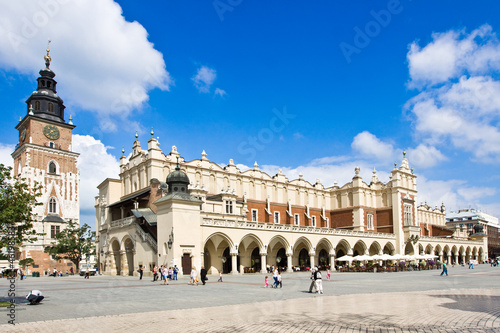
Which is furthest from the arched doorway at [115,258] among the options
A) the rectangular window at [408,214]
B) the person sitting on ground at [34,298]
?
Result: the rectangular window at [408,214]

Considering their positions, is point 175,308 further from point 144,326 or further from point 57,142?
point 57,142

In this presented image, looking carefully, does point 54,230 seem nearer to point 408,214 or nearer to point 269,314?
point 408,214

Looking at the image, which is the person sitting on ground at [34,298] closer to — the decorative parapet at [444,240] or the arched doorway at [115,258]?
the arched doorway at [115,258]

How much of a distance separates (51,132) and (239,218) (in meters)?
36.4

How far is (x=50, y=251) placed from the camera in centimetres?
5744

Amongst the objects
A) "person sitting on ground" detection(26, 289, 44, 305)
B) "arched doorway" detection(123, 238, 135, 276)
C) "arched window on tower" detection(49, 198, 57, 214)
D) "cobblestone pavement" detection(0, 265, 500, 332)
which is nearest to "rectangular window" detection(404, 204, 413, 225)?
"arched doorway" detection(123, 238, 135, 276)

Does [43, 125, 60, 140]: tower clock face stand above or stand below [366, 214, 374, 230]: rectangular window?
above

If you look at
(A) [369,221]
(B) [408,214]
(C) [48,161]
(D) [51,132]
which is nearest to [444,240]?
(B) [408,214]

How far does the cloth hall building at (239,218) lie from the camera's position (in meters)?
39.0

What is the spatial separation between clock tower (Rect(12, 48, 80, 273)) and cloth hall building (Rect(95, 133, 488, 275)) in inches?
436

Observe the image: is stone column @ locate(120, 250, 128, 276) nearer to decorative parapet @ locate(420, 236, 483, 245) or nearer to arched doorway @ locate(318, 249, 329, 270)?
arched doorway @ locate(318, 249, 329, 270)

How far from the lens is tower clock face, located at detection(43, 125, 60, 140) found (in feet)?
224

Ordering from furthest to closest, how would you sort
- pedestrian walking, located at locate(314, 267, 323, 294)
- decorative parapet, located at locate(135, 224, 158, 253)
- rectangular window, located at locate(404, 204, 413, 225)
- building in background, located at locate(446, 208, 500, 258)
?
building in background, located at locate(446, 208, 500, 258)
rectangular window, located at locate(404, 204, 413, 225)
decorative parapet, located at locate(135, 224, 158, 253)
pedestrian walking, located at locate(314, 267, 323, 294)

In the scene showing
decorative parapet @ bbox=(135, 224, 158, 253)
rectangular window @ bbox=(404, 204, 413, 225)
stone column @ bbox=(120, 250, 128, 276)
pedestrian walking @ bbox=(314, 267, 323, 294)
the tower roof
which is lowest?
stone column @ bbox=(120, 250, 128, 276)
